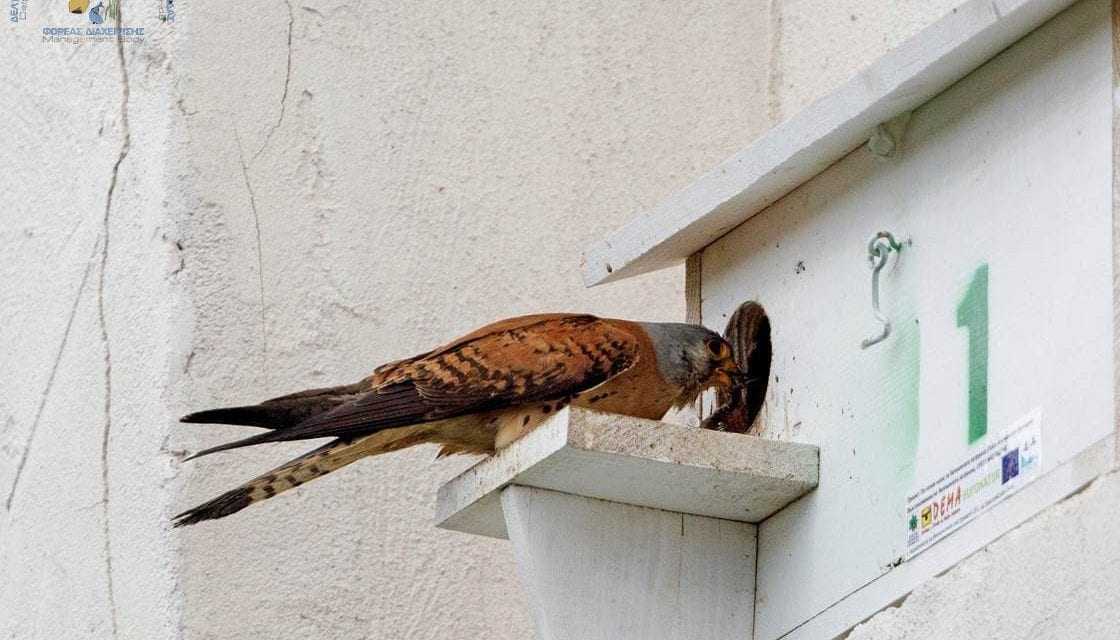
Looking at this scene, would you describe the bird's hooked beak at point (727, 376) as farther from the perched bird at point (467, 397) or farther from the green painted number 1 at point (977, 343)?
the green painted number 1 at point (977, 343)

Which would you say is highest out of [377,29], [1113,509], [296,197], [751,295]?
[377,29]

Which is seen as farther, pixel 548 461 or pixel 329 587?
pixel 329 587

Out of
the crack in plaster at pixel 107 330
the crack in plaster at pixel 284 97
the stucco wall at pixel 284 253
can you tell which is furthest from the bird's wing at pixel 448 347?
the crack in plaster at pixel 284 97

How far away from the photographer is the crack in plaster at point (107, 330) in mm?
4441

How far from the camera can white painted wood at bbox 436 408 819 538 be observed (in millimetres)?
3426

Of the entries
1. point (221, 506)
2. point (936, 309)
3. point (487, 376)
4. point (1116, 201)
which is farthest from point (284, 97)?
point (1116, 201)

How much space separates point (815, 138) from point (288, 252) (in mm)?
1488

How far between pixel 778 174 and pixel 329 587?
1398mm

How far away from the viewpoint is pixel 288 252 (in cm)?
469

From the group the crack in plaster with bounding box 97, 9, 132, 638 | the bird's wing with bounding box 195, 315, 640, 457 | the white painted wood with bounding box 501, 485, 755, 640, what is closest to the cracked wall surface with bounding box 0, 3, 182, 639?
the crack in plaster with bounding box 97, 9, 132, 638

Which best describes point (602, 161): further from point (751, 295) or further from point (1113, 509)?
point (1113, 509)

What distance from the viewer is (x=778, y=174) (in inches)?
150

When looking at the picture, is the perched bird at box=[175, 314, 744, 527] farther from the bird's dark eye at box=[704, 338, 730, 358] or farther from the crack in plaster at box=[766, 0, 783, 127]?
the crack in plaster at box=[766, 0, 783, 127]

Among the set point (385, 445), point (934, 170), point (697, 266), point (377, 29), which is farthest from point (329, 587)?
point (934, 170)
